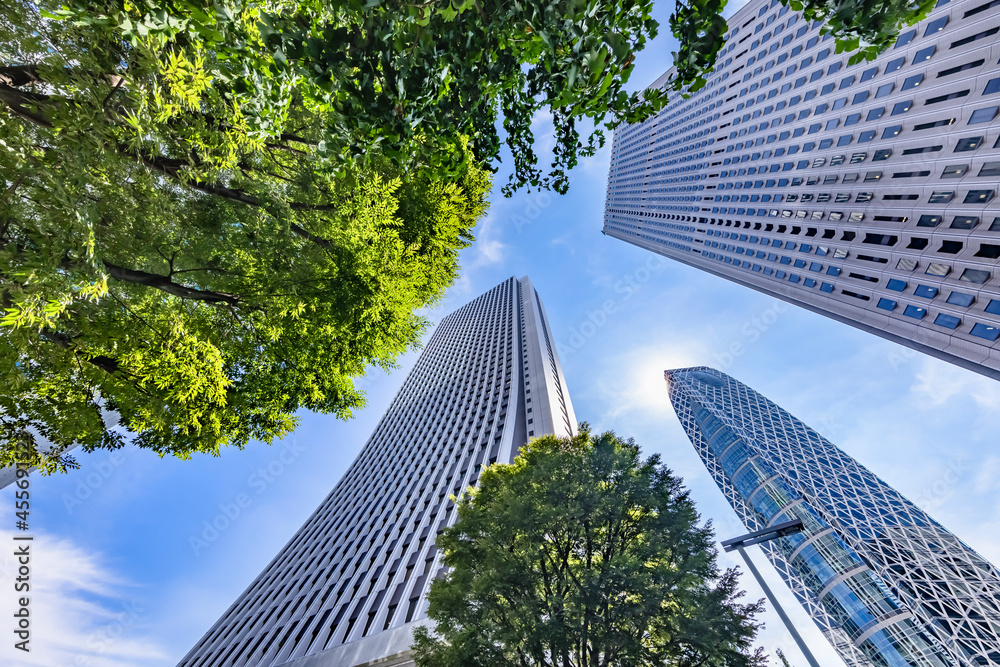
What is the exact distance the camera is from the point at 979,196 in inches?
894

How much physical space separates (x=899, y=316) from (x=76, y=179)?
49511 mm

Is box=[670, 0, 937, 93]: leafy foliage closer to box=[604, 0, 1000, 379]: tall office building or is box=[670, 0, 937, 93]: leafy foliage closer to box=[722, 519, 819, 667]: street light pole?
box=[722, 519, 819, 667]: street light pole

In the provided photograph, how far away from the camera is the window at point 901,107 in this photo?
26.2 m

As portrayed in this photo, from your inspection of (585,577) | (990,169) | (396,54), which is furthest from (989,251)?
(396,54)

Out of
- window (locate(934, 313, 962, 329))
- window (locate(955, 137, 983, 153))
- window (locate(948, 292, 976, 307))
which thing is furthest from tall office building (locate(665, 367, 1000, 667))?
window (locate(955, 137, 983, 153))

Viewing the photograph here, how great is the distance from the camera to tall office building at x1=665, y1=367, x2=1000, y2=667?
121 feet

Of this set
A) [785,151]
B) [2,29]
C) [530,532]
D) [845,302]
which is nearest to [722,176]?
[785,151]

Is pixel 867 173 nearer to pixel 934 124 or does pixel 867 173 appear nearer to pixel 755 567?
pixel 934 124

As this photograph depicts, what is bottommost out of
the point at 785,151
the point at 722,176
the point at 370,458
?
the point at 370,458

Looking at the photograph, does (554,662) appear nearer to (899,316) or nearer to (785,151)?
(899,316)

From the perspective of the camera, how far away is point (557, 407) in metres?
27.7

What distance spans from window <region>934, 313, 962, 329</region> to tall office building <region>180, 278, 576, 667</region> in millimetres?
32220

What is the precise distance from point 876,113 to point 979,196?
11730 millimetres

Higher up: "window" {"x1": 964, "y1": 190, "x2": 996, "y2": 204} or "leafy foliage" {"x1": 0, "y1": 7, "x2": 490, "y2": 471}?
"window" {"x1": 964, "y1": 190, "x2": 996, "y2": 204}
